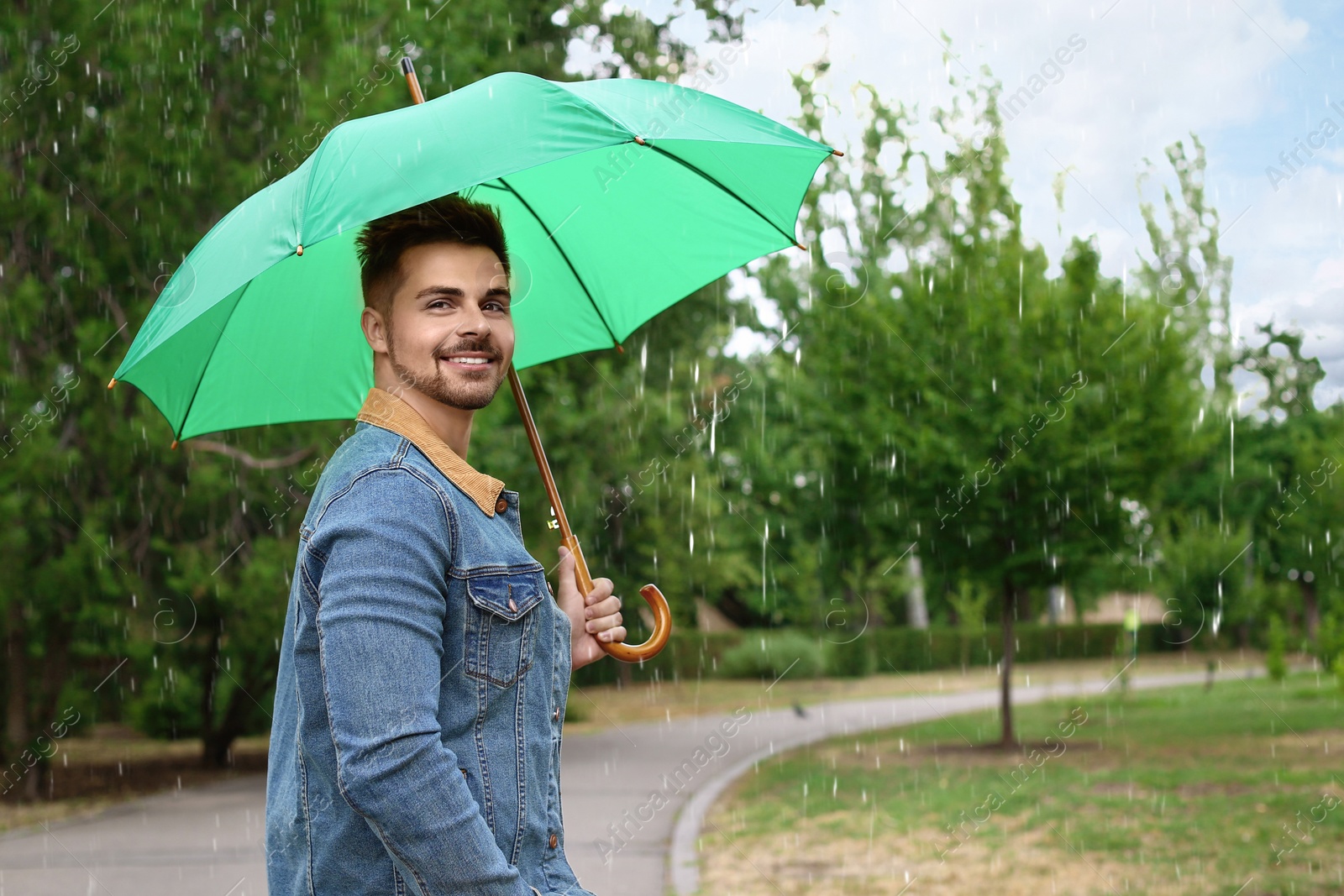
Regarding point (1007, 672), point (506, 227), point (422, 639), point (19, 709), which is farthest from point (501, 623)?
point (1007, 672)

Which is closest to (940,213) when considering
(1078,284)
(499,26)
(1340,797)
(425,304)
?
(1078,284)

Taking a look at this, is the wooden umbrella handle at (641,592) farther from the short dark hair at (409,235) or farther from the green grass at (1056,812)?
the green grass at (1056,812)

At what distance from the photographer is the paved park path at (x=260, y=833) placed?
330 inches

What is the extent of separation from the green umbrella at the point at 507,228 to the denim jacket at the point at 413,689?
0.50 metres

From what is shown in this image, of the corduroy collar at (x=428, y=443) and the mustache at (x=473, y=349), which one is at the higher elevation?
the mustache at (x=473, y=349)

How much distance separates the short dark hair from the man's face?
0.05ft

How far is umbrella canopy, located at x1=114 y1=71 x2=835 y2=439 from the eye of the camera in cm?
227

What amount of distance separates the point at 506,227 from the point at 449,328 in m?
1.33

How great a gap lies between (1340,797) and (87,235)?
39.9ft

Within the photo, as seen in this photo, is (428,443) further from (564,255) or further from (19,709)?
(19,709)

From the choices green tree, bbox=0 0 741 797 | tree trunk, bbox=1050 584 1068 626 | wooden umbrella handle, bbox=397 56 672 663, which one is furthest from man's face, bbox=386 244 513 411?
tree trunk, bbox=1050 584 1068 626

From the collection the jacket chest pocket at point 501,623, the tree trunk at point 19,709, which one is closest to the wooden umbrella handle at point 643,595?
the jacket chest pocket at point 501,623

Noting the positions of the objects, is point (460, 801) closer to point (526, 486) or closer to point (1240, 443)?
point (526, 486)

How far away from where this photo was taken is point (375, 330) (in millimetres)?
2166
